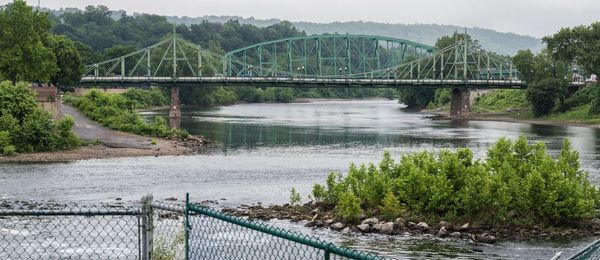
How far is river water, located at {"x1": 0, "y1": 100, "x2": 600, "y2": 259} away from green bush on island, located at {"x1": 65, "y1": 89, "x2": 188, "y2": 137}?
5.89 metres

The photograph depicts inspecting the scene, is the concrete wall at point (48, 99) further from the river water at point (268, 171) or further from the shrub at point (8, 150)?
the shrub at point (8, 150)

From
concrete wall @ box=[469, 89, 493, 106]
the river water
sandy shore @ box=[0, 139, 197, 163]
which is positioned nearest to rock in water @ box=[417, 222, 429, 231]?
the river water

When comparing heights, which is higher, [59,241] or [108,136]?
[59,241]

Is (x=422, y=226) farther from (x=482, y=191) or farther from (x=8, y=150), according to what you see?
(x=8, y=150)

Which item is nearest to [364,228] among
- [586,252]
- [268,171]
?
[586,252]

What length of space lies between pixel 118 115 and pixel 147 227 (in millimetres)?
78737

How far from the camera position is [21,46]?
254 ft

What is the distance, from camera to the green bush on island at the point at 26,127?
205 ft

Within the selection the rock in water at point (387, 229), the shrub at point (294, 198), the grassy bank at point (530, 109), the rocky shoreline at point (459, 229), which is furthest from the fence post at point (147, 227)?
the grassy bank at point (530, 109)

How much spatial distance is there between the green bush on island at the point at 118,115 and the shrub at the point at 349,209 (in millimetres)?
47942

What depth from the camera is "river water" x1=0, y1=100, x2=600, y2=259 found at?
2947cm

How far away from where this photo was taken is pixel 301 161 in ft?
204

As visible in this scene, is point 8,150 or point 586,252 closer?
point 586,252

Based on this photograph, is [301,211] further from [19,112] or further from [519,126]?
[519,126]
